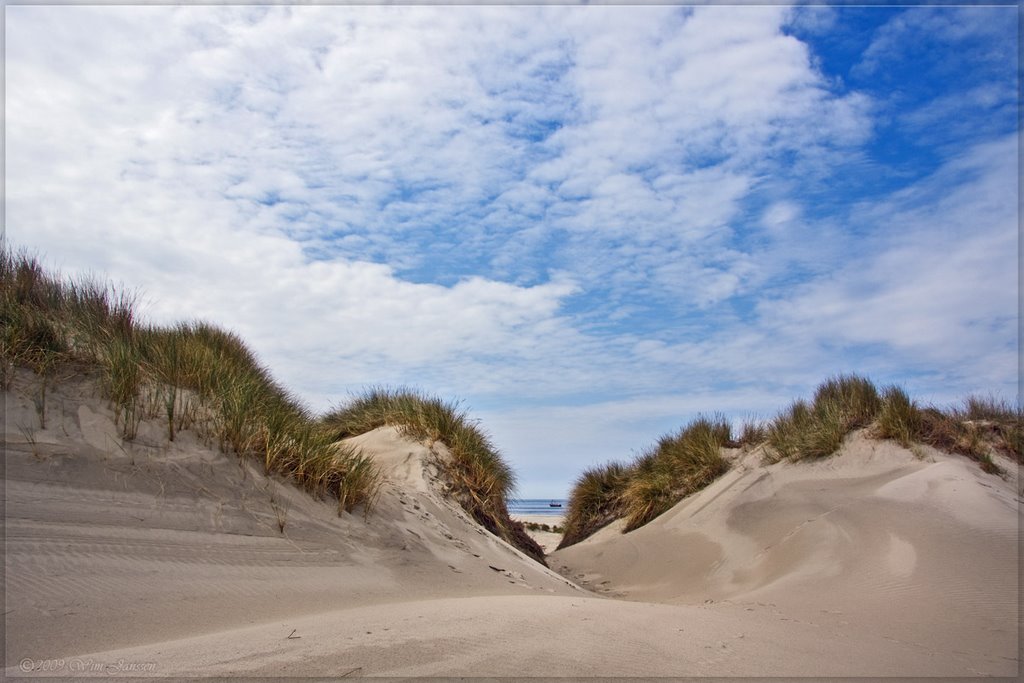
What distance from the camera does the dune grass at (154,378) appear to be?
5.88m

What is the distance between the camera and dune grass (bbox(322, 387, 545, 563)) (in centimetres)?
969

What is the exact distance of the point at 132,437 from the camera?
18.7ft

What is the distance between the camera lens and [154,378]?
21.2 ft

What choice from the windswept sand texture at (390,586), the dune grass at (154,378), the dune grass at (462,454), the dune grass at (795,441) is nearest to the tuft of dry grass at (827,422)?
the dune grass at (795,441)

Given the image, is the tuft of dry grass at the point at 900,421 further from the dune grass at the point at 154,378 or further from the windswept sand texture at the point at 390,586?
the dune grass at the point at 154,378

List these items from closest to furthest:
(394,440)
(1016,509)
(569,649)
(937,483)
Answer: (569,649) → (1016,509) → (937,483) → (394,440)

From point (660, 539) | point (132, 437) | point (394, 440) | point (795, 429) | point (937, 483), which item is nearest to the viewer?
point (132, 437)

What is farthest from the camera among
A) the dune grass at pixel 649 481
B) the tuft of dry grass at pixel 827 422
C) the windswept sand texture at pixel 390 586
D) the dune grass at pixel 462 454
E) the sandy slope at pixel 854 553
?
the dune grass at pixel 649 481

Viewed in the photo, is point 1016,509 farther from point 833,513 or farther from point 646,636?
point 646,636

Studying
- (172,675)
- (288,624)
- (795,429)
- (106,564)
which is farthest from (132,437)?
(795,429)

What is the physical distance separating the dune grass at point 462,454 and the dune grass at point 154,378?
234 cm

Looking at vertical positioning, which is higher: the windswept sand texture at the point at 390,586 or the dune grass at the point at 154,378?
the dune grass at the point at 154,378

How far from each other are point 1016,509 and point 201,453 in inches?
363

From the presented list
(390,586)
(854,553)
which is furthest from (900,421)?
(390,586)
